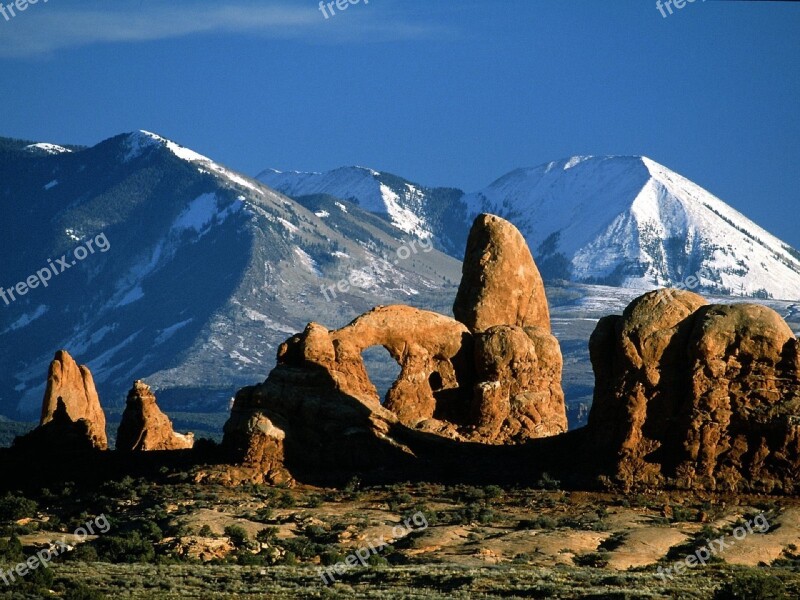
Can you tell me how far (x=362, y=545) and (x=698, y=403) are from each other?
1359 cm

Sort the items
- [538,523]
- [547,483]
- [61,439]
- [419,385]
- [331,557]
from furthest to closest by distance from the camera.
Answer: [419,385]
[61,439]
[547,483]
[538,523]
[331,557]

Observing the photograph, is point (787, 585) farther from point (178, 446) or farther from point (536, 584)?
point (178, 446)

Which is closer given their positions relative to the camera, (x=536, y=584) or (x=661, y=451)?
(x=536, y=584)

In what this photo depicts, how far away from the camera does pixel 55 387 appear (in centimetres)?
9088

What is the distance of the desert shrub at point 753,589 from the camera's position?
5172 centimetres

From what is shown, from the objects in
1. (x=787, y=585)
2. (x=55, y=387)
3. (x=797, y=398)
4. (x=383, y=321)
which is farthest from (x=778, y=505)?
(x=55, y=387)

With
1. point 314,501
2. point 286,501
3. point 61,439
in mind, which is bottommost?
point 314,501

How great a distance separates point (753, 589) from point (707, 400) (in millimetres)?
17854

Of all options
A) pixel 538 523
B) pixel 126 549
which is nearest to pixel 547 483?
pixel 538 523

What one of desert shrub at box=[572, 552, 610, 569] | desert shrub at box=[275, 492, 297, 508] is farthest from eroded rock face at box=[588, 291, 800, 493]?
desert shrub at box=[275, 492, 297, 508]

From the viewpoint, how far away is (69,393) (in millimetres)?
90938

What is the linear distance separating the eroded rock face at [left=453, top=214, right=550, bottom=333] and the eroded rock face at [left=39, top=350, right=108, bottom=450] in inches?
669

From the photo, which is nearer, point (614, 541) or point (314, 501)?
point (614, 541)

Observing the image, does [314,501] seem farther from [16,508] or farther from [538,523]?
[16,508]
